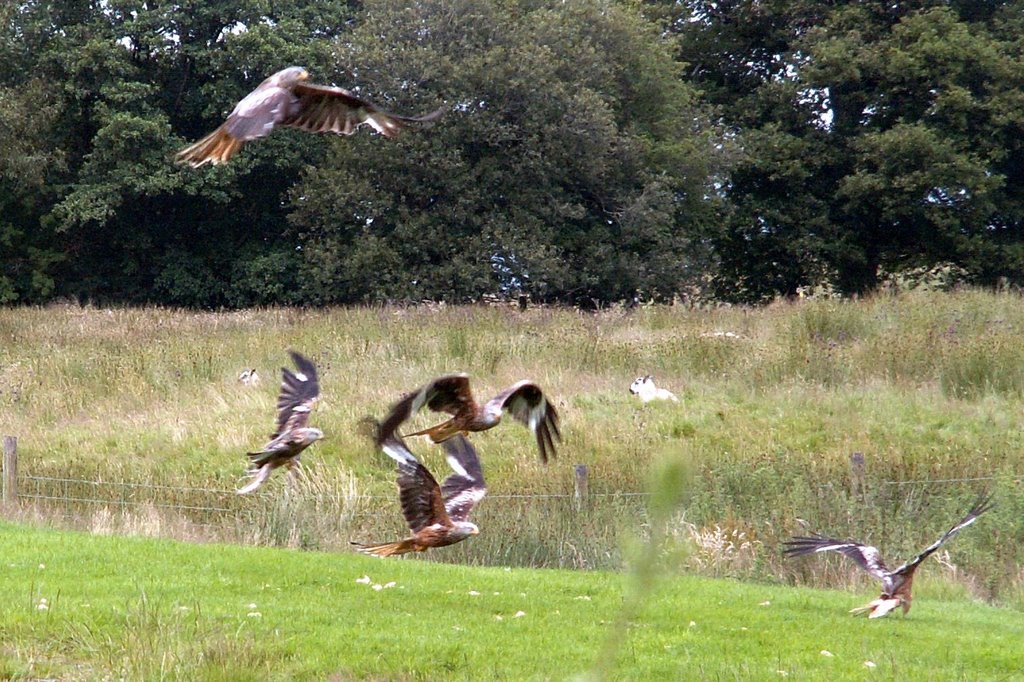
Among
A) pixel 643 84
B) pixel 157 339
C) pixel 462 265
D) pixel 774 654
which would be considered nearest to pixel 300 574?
pixel 774 654

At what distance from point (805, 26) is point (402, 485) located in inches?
1215

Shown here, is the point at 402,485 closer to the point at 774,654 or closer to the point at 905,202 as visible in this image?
the point at 774,654

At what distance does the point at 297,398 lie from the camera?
29.0ft

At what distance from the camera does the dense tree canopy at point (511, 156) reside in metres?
30.3

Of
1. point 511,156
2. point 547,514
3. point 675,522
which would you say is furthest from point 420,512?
point 511,156

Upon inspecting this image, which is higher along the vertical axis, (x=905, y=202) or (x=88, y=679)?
(x=905, y=202)

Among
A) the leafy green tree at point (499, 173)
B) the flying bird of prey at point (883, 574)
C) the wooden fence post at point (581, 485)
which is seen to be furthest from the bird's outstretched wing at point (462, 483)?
the leafy green tree at point (499, 173)

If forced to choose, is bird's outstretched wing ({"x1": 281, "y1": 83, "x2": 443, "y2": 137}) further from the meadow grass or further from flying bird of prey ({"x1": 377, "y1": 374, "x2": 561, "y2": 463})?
the meadow grass

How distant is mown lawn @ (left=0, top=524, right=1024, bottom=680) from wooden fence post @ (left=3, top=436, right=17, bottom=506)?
11.8 feet

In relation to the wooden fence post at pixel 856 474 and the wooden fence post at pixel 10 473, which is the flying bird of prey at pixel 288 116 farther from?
the wooden fence post at pixel 10 473

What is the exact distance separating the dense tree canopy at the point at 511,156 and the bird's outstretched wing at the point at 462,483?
20717 mm

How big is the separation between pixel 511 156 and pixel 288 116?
23.8 m

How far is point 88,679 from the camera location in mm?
7496

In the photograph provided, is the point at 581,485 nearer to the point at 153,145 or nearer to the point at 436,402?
the point at 436,402
